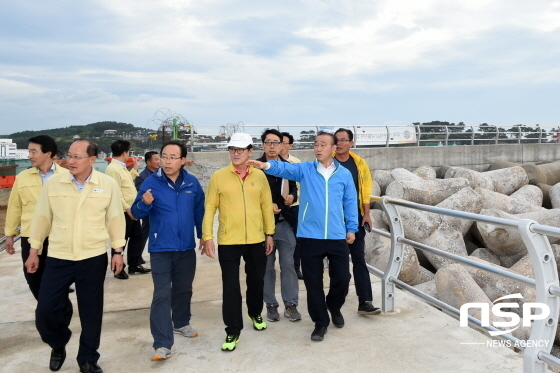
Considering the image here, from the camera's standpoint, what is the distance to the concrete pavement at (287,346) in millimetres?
3684

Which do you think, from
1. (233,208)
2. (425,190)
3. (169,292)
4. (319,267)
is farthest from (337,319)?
(425,190)

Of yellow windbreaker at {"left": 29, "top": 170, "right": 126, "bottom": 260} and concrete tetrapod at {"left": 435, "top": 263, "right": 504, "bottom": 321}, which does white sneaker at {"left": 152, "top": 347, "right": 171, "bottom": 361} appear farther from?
concrete tetrapod at {"left": 435, "top": 263, "right": 504, "bottom": 321}

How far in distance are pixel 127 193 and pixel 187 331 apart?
254 centimetres

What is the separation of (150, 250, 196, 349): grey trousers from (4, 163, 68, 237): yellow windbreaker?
46.2 inches

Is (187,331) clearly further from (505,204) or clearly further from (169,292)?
(505,204)

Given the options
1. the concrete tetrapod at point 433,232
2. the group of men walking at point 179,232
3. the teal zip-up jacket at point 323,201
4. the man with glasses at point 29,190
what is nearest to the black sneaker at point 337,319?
the group of men walking at point 179,232

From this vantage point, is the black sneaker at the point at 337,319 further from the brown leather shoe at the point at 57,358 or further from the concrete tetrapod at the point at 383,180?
Result: the concrete tetrapod at the point at 383,180

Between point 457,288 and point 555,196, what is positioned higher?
point 555,196

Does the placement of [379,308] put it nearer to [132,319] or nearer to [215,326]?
[215,326]

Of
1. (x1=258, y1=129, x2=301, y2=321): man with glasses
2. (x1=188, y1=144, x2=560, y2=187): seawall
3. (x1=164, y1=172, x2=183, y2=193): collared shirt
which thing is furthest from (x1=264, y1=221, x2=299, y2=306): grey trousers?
(x1=188, y1=144, x2=560, y2=187): seawall

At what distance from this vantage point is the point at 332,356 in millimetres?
3832

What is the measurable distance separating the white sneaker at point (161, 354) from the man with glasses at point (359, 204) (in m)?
1.79

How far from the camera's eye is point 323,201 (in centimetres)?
424

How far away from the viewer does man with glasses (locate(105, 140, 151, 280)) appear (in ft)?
20.5
